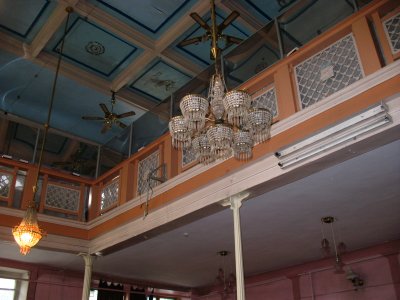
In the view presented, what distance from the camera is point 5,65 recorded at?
10.2 meters

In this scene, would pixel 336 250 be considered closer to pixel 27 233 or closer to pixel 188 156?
pixel 188 156

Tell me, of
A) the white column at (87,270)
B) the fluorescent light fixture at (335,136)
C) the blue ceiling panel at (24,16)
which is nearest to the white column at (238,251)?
the fluorescent light fixture at (335,136)

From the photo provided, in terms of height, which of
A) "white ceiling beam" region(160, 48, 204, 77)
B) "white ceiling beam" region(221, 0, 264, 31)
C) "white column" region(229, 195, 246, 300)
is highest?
"white ceiling beam" region(221, 0, 264, 31)

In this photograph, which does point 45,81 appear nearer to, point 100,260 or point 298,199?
point 100,260

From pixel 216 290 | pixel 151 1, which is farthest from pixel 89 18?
pixel 216 290

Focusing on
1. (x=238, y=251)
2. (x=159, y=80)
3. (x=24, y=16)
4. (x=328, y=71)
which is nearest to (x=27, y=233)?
(x=238, y=251)

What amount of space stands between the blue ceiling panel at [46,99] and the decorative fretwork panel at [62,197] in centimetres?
317

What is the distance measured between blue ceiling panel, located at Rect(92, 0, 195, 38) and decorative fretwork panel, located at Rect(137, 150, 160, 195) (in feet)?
10.7

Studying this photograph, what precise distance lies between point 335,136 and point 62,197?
6.02 metres

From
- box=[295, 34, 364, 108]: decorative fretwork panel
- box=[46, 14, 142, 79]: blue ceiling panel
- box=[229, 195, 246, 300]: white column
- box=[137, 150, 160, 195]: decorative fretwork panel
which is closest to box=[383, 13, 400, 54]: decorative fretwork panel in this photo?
box=[295, 34, 364, 108]: decorative fretwork panel

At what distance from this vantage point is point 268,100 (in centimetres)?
614

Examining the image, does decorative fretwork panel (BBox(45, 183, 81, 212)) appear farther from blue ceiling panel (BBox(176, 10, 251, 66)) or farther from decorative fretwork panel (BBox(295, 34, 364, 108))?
decorative fretwork panel (BBox(295, 34, 364, 108))

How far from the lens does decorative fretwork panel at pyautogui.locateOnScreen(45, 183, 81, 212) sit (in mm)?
8734

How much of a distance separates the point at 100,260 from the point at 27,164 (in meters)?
2.64
